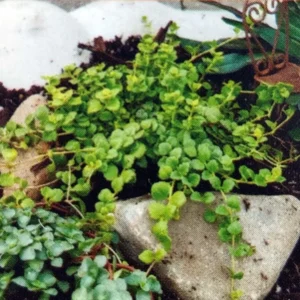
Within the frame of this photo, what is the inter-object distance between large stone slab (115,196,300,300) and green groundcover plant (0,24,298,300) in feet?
0.12

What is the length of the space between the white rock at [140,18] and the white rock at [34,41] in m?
0.06

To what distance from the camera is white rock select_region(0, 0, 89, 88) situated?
2100 mm

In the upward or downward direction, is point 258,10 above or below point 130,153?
above

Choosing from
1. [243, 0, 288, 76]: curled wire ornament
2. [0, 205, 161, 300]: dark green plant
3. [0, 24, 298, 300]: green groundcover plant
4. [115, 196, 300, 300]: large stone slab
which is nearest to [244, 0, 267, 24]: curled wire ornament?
[243, 0, 288, 76]: curled wire ornament

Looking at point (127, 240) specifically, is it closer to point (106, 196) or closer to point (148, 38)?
point (106, 196)

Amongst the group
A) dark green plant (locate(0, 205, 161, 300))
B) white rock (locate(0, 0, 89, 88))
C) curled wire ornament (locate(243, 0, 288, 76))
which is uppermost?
curled wire ornament (locate(243, 0, 288, 76))

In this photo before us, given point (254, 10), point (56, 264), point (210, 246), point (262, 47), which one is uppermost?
point (254, 10)


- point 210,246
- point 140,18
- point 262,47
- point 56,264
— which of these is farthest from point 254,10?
Result: point 56,264

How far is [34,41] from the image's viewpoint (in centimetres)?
212

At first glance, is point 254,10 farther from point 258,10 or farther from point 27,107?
point 27,107

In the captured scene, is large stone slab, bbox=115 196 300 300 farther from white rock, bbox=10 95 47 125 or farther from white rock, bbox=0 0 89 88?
white rock, bbox=0 0 89 88

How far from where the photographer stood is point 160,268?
1.62 m

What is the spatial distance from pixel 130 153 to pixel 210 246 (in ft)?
1.02

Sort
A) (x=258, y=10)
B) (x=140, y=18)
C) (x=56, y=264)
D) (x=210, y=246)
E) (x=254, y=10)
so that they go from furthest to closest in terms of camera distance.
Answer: (x=140, y=18)
(x=258, y=10)
(x=254, y=10)
(x=210, y=246)
(x=56, y=264)
